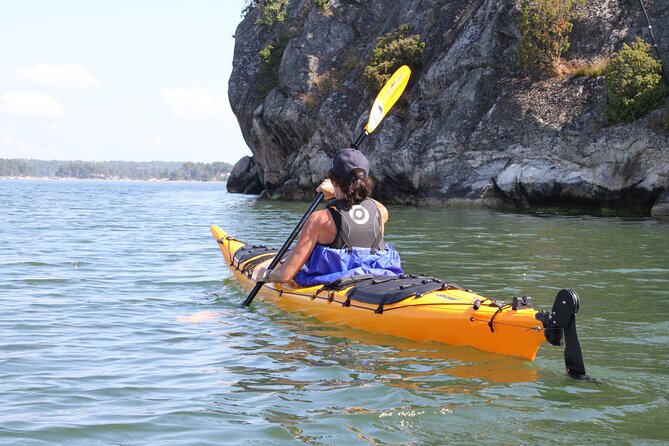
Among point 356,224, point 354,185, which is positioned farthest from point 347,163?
point 356,224

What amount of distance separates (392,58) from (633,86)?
35.2 feet

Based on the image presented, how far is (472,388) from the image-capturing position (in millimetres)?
5160

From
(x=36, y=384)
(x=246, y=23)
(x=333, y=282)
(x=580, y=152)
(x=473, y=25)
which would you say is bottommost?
(x=36, y=384)

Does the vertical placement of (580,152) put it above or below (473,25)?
below

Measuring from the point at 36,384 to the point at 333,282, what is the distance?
8.99ft

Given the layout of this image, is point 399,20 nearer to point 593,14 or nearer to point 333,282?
point 593,14

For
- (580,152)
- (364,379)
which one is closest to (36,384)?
(364,379)

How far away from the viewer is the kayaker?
6762mm

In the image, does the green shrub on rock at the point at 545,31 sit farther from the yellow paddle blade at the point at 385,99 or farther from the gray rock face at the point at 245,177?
the gray rock face at the point at 245,177

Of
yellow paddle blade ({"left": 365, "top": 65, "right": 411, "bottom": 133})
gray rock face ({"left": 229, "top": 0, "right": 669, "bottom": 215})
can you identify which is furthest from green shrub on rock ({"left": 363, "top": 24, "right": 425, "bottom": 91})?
yellow paddle blade ({"left": 365, "top": 65, "right": 411, "bottom": 133})

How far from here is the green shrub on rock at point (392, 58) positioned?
29.2 m

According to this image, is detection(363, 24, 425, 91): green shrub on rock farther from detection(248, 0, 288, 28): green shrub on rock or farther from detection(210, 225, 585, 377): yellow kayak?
detection(210, 225, 585, 377): yellow kayak

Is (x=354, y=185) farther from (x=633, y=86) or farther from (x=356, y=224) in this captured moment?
(x=633, y=86)

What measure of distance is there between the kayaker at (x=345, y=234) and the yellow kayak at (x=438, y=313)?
182mm
